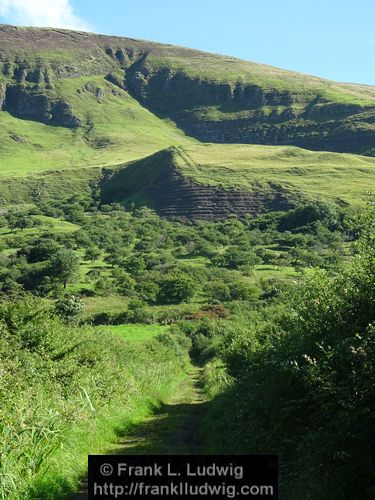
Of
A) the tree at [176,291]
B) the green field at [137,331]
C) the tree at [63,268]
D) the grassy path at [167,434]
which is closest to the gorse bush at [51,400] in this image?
the grassy path at [167,434]

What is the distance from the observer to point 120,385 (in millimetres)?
26688

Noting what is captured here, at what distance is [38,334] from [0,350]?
5054mm

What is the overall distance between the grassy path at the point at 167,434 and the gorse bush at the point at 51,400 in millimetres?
769

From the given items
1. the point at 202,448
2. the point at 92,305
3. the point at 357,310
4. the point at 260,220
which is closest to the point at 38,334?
the point at 202,448

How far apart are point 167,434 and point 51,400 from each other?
279 inches

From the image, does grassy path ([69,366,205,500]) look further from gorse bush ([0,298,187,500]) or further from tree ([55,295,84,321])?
tree ([55,295,84,321])

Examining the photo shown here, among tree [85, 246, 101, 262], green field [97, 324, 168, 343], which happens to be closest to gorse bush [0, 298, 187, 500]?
green field [97, 324, 168, 343]

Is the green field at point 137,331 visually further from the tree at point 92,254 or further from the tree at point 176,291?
the tree at point 92,254

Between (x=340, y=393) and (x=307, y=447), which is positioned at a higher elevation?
(x=340, y=393)

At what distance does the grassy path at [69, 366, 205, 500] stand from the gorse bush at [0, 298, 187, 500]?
2.52 ft

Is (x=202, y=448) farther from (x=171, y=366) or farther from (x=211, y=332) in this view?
(x=211, y=332)

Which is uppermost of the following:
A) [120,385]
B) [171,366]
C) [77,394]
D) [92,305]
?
[77,394]

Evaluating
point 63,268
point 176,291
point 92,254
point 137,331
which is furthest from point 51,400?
point 92,254

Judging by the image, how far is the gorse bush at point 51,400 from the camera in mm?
11844
